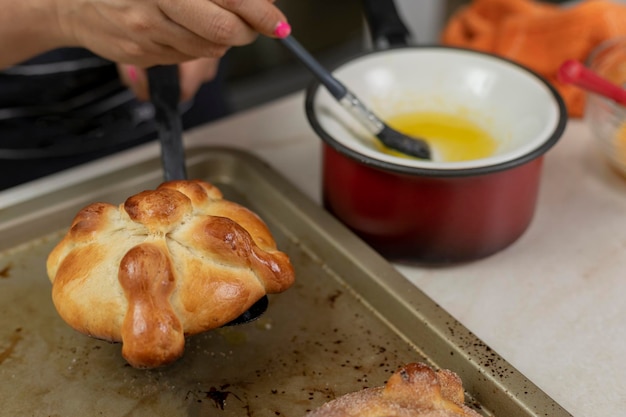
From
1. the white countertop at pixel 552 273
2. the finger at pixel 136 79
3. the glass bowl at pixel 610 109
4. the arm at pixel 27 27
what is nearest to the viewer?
the white countertop at pixel 552 273

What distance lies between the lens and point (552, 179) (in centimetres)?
110

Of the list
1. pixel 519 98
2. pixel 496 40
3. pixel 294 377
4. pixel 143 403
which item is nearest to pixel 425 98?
pixel 519 98

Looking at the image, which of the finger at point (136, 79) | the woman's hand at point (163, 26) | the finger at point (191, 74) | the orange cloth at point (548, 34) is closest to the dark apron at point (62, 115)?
the finger at point (136, 79)

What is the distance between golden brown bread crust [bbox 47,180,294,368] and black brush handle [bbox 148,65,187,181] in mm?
172

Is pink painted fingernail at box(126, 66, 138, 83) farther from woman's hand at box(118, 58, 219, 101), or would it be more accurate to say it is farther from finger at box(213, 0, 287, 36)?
finger at box(213, 0, 287, 36)

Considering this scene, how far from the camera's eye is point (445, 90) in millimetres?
1059

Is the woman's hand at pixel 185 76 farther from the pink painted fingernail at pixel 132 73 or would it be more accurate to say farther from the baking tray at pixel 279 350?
the baking tray at pixel 279 350

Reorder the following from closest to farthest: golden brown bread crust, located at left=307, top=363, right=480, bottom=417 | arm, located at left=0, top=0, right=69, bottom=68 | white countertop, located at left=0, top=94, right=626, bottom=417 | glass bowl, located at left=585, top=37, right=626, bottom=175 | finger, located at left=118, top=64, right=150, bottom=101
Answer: golden brown bread crust, located at left=307, top=363, right=480, bottom=417 < white countertop, located at left=0, top=94, right=626, bottom=417 < arm, located at left=0, top=0, right=69, bottom=68 < glass bowl, located at left=585, top=37, right=626, bottom=175 < finger, located at left=118, top=64, right=150, bottom=101

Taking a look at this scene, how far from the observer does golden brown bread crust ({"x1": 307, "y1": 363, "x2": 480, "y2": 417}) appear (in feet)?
2.06

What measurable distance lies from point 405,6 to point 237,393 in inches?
68.2

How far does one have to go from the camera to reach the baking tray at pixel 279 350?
0.72 m

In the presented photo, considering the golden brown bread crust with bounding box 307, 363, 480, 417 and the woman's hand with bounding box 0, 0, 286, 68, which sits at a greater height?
the woman's hand with bounding box 0, 0, 286, 68

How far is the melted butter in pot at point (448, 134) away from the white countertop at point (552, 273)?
0.45 ft

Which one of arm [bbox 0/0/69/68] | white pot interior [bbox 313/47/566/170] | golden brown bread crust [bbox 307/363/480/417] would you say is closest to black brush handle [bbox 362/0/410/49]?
white pot interior [bbox 313/47/566/170]
